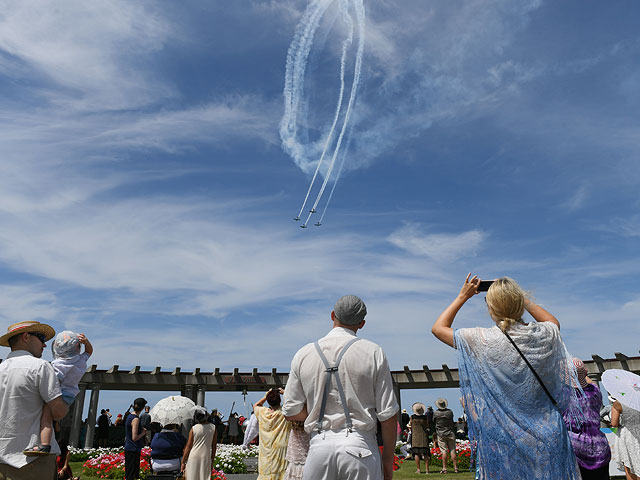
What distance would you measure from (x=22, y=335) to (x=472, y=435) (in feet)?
11.9

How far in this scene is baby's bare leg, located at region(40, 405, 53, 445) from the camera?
13.1ft

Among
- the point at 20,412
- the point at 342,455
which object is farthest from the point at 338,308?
the point at 20,412

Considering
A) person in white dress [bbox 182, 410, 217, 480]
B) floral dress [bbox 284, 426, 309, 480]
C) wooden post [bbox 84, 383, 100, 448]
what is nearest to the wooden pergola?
wooden post [bbox 84, 383, 100, 448]

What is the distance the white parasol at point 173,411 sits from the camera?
1178 centimetres

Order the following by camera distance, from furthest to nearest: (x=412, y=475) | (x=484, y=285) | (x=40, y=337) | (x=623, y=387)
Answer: (x=412, y=475) < (x=623, y=387) < (x=40, y=337) < (x=484, y=285)

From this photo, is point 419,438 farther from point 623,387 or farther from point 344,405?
point 344,405

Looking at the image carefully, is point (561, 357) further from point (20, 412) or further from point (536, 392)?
point (20, 412)

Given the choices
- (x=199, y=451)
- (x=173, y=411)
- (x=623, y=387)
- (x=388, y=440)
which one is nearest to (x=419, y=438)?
(x=173, y=411)

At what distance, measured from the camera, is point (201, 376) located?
95.6 feet

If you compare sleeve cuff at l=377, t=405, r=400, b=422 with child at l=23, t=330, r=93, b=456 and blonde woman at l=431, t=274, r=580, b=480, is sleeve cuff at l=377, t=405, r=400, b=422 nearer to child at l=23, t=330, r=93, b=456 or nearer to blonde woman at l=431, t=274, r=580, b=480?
blonde woman at l=431, t=274, r=580, b=480

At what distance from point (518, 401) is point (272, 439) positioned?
16.9 ft

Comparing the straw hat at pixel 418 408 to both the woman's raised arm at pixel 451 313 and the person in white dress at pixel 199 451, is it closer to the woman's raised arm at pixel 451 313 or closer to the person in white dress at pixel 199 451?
the person in white dress at pixel 199 451

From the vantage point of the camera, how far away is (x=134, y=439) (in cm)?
1048

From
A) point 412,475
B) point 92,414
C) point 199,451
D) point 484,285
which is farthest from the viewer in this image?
point 92,414
